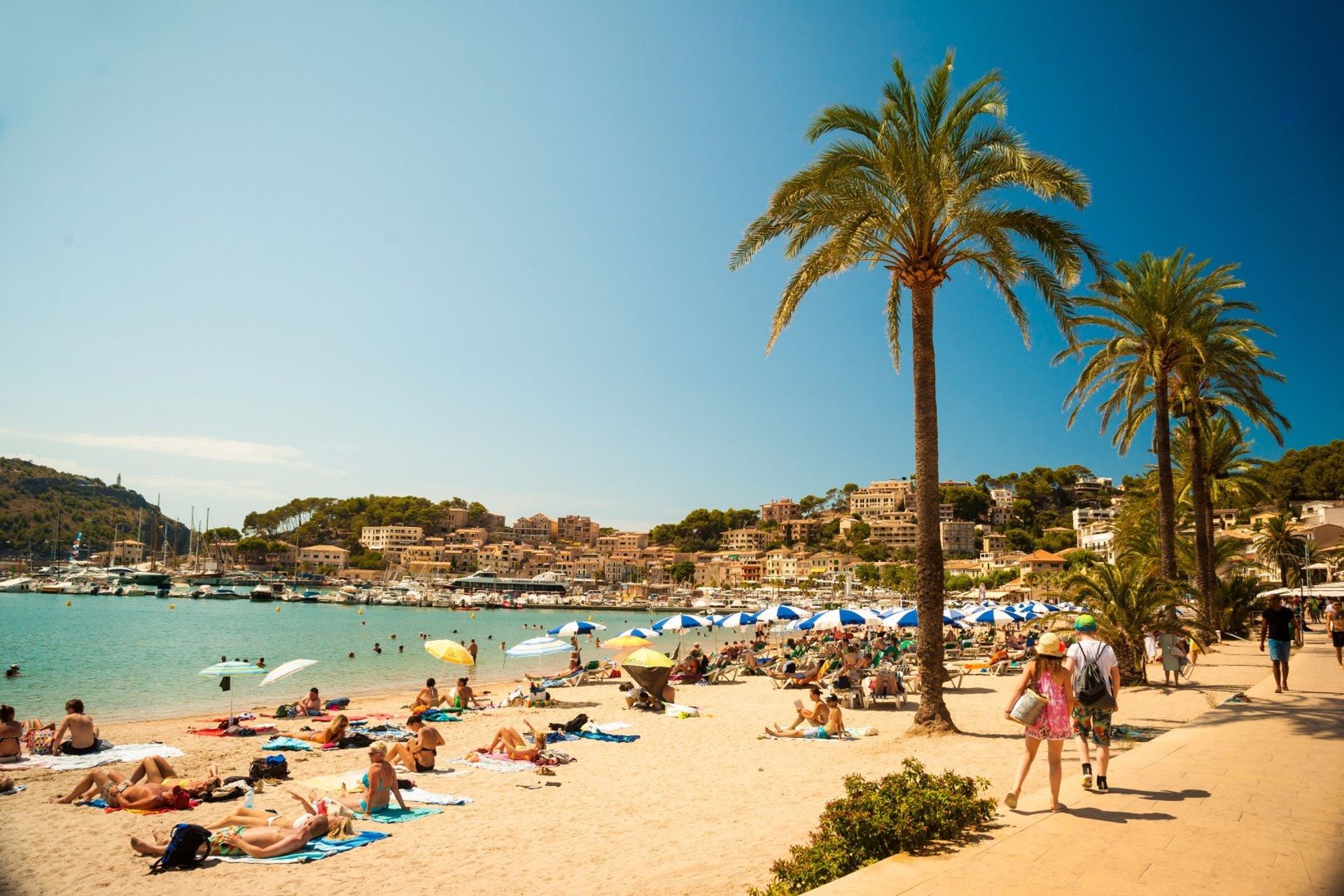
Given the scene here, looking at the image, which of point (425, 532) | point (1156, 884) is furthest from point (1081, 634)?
point (425, 532)

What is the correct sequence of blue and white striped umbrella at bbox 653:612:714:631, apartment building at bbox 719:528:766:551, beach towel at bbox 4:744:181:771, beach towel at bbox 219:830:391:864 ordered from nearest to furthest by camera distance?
beach towel at bbox 219:830:391:864, beach towel at bbox 4:744:181:771, blue and white striped umbrella at bbox 653:612:714:631, apartment building at bbox 719:528:766:551

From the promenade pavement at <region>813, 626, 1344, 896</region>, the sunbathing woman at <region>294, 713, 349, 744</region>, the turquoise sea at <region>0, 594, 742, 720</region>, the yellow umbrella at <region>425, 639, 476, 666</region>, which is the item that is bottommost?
the turquoise sea at <region>0, 594, 742, 720</region>

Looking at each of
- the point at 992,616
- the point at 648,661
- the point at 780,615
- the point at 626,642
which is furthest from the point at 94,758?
the point at 992,616

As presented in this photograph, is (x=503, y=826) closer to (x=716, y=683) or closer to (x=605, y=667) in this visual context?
(x=716, y=683)

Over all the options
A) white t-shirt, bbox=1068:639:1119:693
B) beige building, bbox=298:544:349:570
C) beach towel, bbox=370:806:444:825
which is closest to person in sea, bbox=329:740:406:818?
beach towel, bbox=370:806:444:825

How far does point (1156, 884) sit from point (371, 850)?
6.64 metres

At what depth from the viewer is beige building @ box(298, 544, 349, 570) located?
15512 cm

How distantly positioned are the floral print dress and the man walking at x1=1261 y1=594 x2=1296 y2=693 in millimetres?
8511

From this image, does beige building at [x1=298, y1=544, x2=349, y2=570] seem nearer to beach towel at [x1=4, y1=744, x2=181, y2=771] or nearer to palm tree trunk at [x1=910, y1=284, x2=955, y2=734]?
beach towel at [x1=4, y1=744, x2=181, y2=771]

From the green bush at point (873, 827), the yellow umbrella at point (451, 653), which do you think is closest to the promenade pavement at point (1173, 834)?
the green bush at point (873, 827)

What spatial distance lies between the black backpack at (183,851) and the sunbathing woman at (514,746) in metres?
4.82

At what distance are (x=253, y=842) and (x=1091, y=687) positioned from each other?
26.3 ft

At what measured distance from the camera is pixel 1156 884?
4.31m

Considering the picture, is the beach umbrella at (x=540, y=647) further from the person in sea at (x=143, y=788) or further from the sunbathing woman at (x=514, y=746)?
the person in sea at (x=143, y=788)
